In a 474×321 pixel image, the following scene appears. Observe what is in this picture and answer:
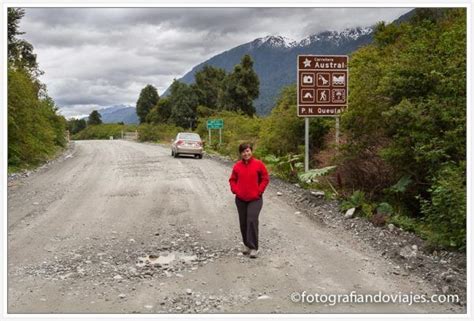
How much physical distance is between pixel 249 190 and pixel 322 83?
7.94m

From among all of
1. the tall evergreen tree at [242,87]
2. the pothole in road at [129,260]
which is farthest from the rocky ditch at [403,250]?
the tall evergreen tree at [242,87]

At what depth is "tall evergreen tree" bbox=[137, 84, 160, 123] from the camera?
86.0 m

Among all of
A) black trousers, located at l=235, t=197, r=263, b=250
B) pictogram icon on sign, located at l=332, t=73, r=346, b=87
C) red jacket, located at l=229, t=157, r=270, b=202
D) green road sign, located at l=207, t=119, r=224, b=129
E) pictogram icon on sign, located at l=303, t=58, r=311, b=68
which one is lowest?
black trousers, located at l=235, t=197, r=263, b=250

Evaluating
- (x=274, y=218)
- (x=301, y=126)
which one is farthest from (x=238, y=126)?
(x=274, y=218)

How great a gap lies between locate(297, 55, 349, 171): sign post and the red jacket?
7.38 m

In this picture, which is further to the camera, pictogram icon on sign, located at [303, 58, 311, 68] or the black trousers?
pictogram icon on sign, located at [303, 58, 311, 68]

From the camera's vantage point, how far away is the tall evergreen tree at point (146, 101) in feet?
282

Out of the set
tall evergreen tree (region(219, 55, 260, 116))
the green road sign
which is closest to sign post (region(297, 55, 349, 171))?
the green road sign

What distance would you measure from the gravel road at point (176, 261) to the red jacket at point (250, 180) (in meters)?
0.92

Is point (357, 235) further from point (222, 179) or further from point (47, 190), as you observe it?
point (47, 190)

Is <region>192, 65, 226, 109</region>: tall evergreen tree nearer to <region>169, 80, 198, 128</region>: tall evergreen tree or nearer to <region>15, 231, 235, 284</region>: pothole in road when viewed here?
<region>169, 80, 198, 128</region>: tall evergreen tree

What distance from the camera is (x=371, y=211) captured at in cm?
979

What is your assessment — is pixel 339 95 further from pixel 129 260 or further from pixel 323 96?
pixel 129 260

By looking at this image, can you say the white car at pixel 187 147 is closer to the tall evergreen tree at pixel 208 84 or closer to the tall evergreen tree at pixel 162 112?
the tall evergreen tree at pixel 208 84
